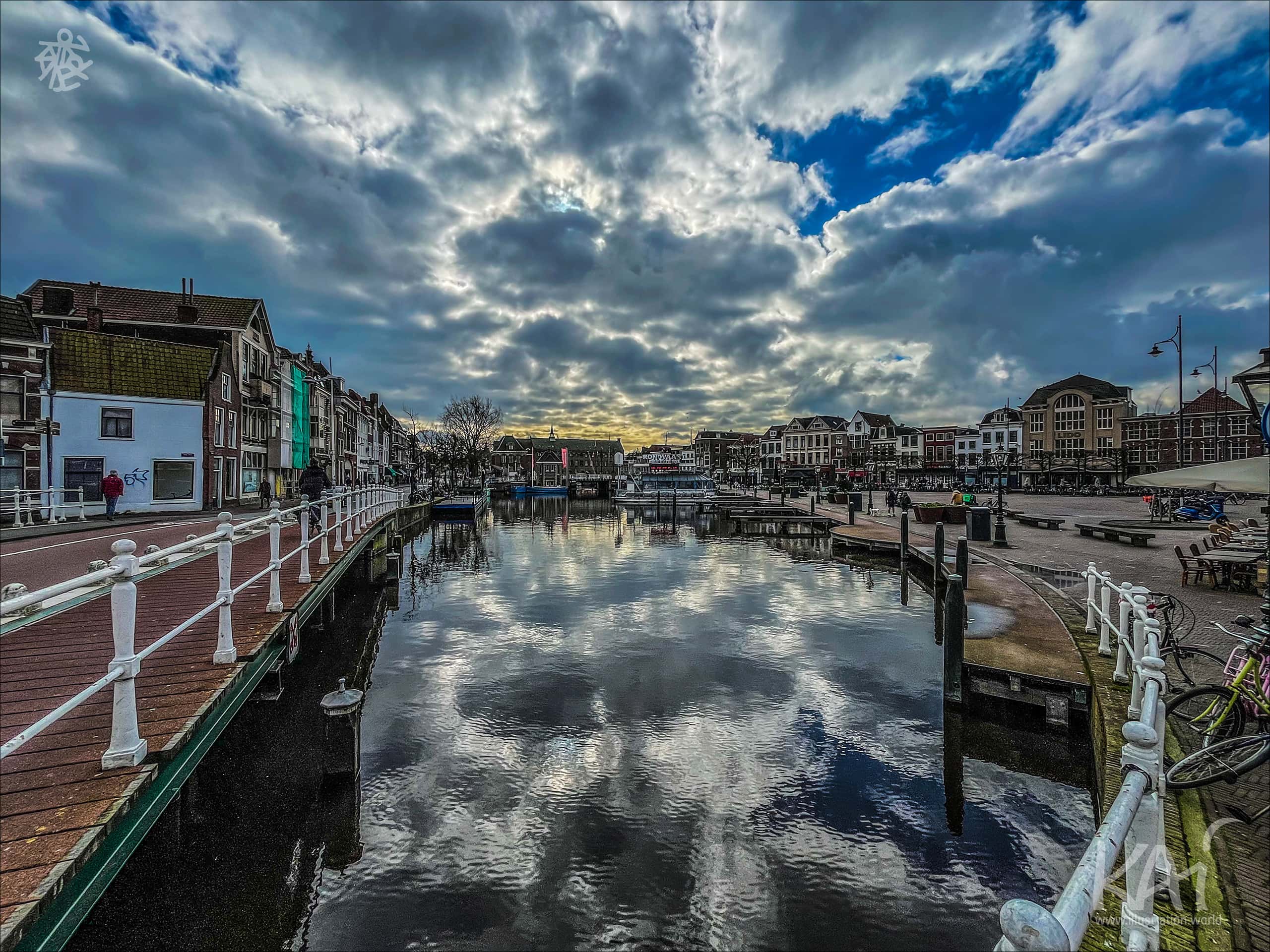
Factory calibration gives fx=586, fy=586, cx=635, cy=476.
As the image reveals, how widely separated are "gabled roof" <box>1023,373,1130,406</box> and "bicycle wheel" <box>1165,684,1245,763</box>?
10957 cm

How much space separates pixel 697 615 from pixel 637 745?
26.2 feet

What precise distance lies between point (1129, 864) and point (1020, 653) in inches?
316

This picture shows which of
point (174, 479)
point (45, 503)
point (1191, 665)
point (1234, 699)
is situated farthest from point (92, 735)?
point (174, 479)

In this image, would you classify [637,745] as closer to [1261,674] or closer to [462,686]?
→ [462,686]

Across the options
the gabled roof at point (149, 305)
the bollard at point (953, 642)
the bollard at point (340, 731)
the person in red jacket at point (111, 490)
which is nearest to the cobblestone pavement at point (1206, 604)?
the bollard at point (953, 642)

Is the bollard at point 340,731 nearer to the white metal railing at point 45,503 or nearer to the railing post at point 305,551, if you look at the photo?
the railing post at point 305,551

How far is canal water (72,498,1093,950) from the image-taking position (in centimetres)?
534

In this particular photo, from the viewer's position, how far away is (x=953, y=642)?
9.65 metres

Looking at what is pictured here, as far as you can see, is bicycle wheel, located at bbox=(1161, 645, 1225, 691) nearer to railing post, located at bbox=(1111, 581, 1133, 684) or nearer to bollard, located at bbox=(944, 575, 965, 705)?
railing post, located at bbox=(1111, 581, 1133, 684)

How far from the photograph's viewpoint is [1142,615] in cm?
608

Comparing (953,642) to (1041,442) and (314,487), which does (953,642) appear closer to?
(314,487)

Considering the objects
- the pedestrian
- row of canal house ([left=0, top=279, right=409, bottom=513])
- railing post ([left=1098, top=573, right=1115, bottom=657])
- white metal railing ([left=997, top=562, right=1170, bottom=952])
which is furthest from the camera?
row of canal house ([left=0, top=279, right=409, bottom=513])

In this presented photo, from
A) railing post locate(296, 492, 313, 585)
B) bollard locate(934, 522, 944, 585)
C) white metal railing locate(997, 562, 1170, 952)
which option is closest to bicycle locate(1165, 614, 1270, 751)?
white metal railing locate(997, 562, 1170, 952)

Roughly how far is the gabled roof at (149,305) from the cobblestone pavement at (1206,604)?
43482 millimetres
